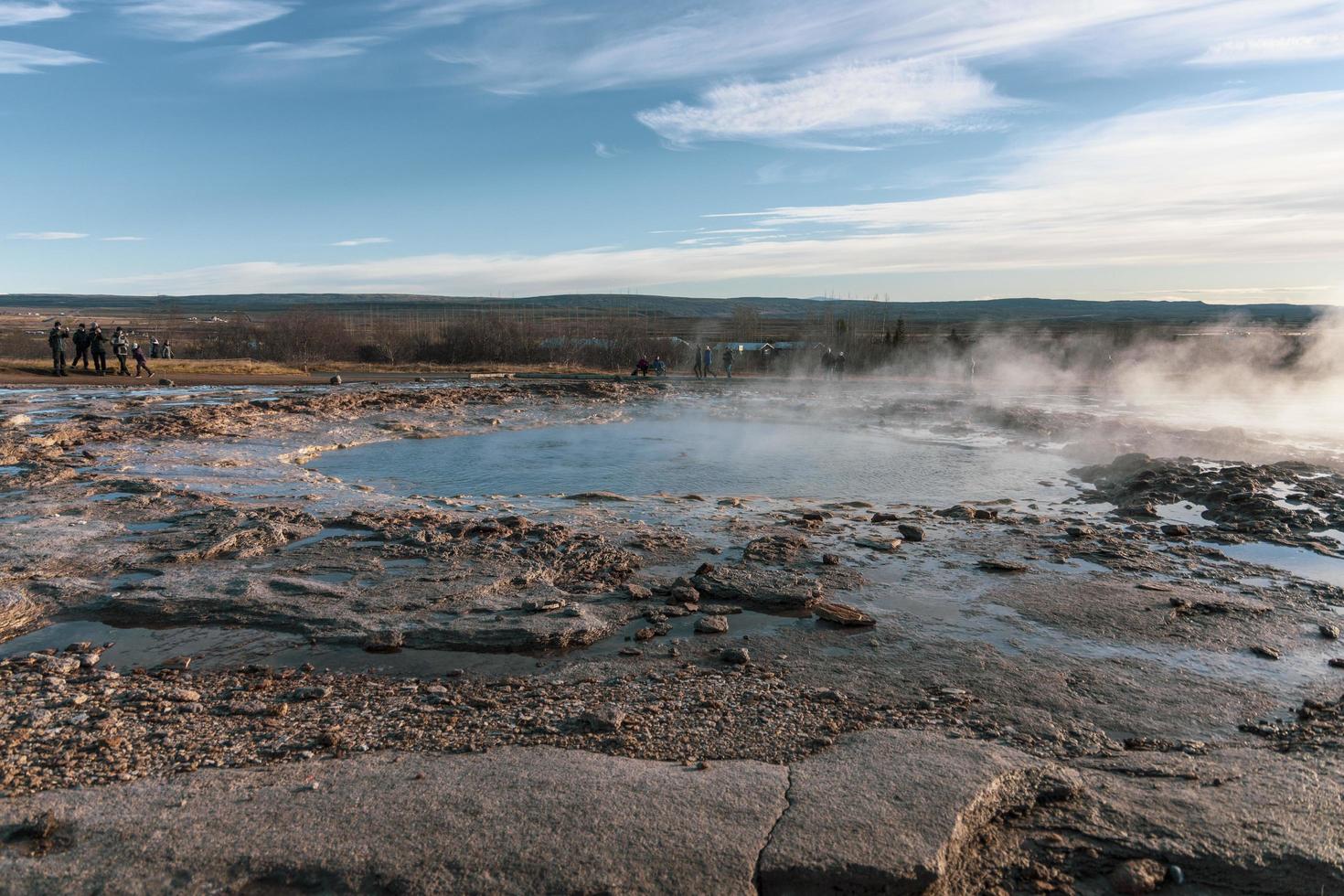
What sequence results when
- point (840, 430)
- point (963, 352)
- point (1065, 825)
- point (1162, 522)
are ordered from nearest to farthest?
point (1065, 825)
point (1162, 522)
point (840, 430)
point (963, 352)

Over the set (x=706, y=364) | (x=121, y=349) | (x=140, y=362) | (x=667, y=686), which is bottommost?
(x=667, y=686)

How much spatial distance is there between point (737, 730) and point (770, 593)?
2212 mm

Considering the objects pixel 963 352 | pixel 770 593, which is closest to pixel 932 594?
pixel 770 593

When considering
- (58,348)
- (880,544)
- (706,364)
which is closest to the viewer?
(880,544)

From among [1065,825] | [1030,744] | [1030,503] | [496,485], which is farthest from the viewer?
[496,485]

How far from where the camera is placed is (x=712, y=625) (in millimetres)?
5359

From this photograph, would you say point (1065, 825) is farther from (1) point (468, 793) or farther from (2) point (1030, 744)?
(1) point (468, 793)

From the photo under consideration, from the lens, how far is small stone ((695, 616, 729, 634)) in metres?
5.34

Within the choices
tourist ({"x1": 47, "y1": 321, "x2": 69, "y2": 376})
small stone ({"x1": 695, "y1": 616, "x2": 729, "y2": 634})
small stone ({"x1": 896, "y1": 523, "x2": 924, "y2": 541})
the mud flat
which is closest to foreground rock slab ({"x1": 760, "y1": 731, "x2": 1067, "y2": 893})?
the mud flat

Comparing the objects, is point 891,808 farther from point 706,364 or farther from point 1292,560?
point 706,364

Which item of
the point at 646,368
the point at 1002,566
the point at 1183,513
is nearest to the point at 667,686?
the point at 1002,566

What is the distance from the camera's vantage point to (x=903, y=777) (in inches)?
134

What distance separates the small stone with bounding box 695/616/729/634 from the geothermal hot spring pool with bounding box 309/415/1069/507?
4.79 meters

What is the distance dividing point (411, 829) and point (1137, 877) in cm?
248
